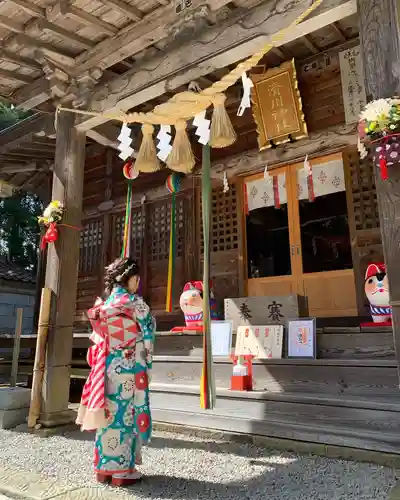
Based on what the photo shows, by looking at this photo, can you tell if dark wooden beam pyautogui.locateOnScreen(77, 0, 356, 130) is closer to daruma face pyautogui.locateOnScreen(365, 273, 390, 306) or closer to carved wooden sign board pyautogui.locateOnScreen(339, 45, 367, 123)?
carved wooden sign board pyautogui.locateOnScreen(339, 45, 367, 123)

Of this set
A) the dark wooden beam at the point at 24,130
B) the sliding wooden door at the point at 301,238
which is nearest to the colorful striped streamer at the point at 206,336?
the sliding wooden door at the point at 301,238

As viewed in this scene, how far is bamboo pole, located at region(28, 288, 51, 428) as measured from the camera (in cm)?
491

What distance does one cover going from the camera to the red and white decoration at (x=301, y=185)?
6.48 meters

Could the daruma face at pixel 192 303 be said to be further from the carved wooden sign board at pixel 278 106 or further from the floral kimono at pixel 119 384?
the carved wooden sign board at pixel 278 106

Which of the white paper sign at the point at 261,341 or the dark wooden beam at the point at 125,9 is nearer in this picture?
the dark wooden beam at the point at 125,9

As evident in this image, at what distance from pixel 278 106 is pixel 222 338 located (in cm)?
378

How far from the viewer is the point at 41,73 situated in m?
5.80

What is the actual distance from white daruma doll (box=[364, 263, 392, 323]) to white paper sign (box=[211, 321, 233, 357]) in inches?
67.2

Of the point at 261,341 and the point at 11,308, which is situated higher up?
the point at 11,308

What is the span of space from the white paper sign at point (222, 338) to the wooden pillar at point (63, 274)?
1.87m

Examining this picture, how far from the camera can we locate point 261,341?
4.80 meters

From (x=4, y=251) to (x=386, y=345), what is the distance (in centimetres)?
1822

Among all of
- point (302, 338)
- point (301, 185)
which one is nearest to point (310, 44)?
point (301, 185)

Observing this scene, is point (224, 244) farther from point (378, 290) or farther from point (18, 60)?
point (18, 60)
